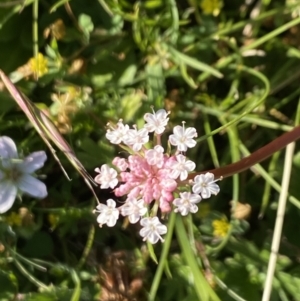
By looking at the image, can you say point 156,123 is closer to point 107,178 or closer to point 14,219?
point 107,178

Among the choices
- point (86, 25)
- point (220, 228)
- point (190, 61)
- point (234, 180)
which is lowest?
point (220, 228)

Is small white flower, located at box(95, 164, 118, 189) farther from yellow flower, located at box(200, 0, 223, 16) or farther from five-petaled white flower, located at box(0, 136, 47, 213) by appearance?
yellow flower, located at box(200, 0, 223, 16)

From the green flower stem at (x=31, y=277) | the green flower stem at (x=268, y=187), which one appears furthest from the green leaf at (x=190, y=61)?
the green flower stem at (x=31, y=277)

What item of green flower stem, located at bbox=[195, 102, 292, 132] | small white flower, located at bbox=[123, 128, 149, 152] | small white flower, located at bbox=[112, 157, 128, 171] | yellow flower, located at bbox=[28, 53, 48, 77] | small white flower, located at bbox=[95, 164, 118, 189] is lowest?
green flower stem, located at bbox=[195, 102, 292, 132]

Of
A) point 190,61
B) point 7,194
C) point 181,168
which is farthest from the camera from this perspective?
point 190,61

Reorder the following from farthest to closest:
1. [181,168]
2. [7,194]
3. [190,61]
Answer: [190,61], [7,194], [181,168]

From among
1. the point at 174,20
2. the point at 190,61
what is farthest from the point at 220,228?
the point at 174,20

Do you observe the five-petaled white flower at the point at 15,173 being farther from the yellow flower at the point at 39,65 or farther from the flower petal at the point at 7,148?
the yellow flower at the point at 39,65

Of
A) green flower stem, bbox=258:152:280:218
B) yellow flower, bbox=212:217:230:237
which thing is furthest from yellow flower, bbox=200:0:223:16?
yellow flower, bbox=212:217:230:237
